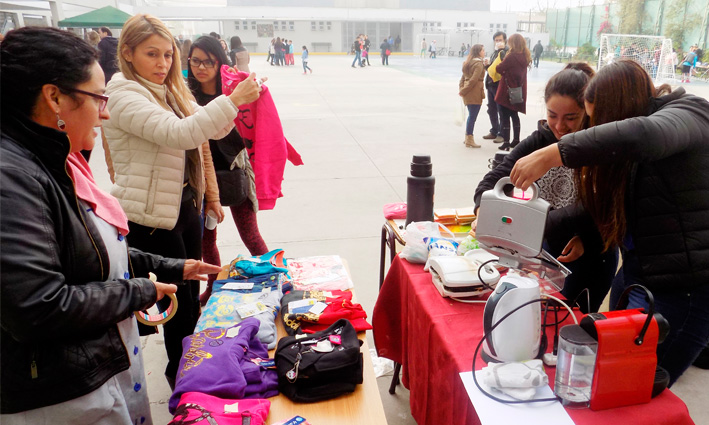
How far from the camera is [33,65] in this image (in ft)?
3.47

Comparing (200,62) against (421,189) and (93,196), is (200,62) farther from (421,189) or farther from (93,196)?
(93,196)

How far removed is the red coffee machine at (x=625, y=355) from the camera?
1094 mm

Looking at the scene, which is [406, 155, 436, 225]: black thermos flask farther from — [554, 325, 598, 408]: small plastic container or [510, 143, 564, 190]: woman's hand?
[554, 325, 598, 408]: small plastic container

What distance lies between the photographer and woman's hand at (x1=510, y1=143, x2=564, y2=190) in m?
1.32

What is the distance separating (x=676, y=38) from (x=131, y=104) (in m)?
15.7

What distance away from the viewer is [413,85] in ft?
54.2

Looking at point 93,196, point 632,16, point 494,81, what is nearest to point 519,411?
point 93,196

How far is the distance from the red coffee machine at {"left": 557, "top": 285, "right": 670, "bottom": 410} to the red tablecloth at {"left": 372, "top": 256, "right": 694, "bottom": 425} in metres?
0.05

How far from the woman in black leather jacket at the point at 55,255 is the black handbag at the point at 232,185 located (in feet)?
5.04

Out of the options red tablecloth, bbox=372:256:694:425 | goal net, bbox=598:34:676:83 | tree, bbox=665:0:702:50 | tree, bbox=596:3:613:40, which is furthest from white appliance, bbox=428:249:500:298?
tree, bbox=596:3:613:40

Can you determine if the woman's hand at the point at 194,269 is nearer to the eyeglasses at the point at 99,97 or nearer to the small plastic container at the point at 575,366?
the eyeglasses at the point at 99,97

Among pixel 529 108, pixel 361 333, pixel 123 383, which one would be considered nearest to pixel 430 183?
pixel 361 333

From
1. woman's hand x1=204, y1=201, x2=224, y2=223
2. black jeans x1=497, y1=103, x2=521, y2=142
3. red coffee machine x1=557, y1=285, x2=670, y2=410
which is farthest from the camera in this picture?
black jeans x1=497, y1=103, x2=521, y2=142

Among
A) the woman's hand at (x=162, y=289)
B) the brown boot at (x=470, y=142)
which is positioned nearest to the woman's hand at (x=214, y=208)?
the woman's hand at (x=162, y=289)
